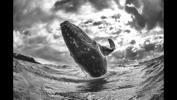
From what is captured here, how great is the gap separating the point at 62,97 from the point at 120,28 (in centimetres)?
169

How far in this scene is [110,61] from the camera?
7.36m

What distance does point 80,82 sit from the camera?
7418 millimetres

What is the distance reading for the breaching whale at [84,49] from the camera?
724 centimetres

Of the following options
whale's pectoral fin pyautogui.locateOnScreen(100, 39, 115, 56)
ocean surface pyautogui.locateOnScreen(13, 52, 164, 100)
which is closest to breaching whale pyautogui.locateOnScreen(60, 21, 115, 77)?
whale's pectoral fin pyautogui.locateOnScreen(100, 39, 115, 56)

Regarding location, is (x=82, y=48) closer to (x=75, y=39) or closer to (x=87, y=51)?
(x=87, y=51)

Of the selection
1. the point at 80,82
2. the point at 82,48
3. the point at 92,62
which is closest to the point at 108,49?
the point at 92,62

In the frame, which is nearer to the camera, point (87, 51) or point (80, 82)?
point (87, 51)

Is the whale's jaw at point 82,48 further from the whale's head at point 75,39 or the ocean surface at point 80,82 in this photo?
the ocean surface at point 80,82

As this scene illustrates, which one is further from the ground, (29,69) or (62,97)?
(29,69)

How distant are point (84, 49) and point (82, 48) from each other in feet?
0.13

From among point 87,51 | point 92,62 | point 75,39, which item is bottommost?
point 92,62
